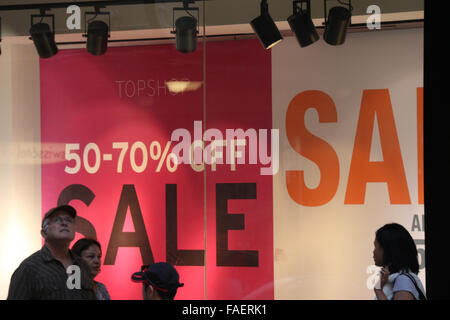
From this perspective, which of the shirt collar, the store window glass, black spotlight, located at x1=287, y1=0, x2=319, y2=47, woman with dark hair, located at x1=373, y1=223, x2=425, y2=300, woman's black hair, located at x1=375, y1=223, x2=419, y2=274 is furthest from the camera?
the store window glass

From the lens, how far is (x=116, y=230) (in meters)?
3.25

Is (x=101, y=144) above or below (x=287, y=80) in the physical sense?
below

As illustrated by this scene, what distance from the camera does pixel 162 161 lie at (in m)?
3.23

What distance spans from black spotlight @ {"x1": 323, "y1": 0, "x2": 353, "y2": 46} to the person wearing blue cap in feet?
4.86

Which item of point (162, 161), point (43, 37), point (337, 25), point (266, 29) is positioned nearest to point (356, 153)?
point (337, 25)

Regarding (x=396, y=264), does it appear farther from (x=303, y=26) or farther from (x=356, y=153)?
(x=303, y=26)

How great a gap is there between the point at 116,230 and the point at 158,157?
486 millimetres

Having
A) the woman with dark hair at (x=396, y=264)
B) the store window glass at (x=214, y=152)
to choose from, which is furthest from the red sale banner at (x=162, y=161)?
the woman with dark hair at (x=396, y=264)

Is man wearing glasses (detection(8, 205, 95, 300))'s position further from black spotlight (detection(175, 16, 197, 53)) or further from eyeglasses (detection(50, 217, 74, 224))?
black spotlight (detection(175, 16, 197, 53))

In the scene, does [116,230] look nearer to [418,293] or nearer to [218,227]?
[218,227]

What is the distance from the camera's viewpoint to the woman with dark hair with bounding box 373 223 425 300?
2.55m

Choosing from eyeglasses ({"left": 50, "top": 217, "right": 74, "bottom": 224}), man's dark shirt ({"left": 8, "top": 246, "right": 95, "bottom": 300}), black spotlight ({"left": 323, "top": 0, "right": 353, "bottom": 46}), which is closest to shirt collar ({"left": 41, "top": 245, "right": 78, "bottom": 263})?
man's dark shirt ({"left": 8, "top": 246, "right": 95, "bottom": 300})

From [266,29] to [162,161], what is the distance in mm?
939
